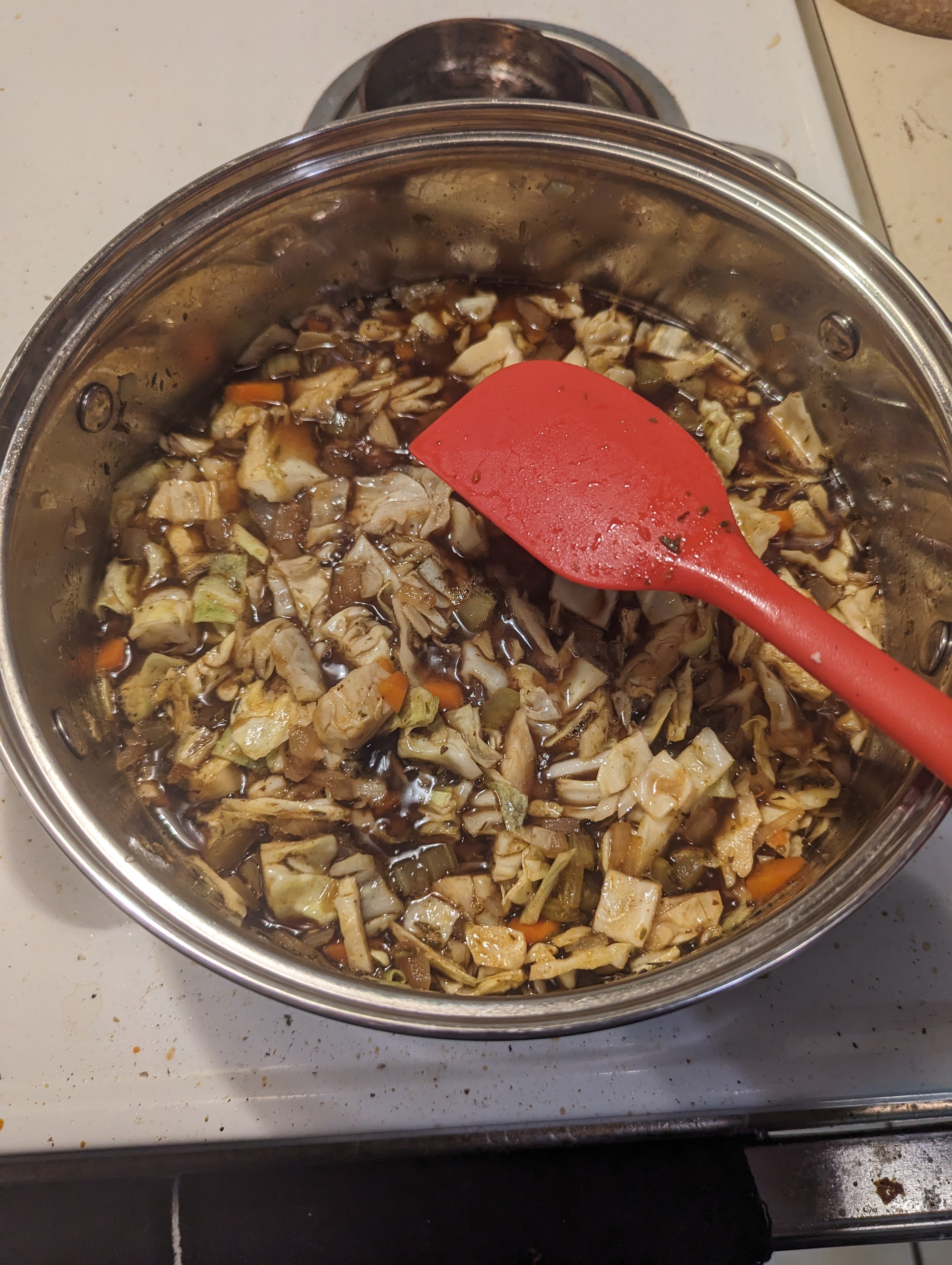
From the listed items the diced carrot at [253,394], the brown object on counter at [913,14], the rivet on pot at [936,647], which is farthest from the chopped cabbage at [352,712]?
the brown object on counter at [913,14]

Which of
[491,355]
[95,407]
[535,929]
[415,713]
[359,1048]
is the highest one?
[491,355]

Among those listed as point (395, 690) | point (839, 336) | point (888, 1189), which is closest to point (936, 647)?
point (839, 336)

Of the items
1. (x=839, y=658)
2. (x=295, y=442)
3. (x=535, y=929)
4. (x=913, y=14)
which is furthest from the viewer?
(x=913, y=14)

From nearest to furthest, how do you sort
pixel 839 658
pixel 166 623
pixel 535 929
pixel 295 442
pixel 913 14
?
pixel 839 658
pixel 535 929
pixel 166 623
pixel 295 442
pixel 913 14

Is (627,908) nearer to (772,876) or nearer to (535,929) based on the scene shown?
(535,929)

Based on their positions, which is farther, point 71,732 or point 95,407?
point 95,407

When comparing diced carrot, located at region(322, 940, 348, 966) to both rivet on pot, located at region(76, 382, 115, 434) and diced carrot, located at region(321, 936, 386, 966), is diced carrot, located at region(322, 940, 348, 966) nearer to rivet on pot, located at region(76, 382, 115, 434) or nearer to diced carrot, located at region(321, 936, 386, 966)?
diced carrot, located at region(321, 936, 386, 966)

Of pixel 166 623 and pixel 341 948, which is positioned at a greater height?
pixel 166 623

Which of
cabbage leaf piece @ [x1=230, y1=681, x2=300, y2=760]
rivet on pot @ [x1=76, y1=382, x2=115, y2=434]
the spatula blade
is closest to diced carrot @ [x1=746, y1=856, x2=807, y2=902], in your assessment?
the spatula blade
